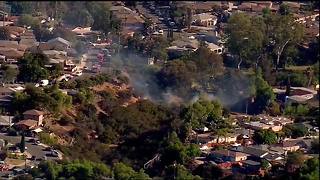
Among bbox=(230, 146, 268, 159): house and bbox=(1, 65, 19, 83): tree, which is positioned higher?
bbox=(1, 65, 19, 83): tree

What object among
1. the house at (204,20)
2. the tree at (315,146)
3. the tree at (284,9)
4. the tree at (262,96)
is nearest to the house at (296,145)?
the tree at (315,146)

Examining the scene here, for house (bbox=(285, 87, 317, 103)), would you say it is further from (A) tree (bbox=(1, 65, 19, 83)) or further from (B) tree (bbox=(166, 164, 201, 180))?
(A) tree (bbox=(1, 65, 19, 83))

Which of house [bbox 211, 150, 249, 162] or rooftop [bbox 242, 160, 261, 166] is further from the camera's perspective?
house [bbox 211, 150, 249, 162]

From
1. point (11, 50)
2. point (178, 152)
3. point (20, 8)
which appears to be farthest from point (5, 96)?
point (20, 8)

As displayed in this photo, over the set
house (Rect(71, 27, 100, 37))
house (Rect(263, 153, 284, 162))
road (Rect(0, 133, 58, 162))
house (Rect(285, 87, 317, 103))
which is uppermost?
house (Rect(71, 27, 100, 37))

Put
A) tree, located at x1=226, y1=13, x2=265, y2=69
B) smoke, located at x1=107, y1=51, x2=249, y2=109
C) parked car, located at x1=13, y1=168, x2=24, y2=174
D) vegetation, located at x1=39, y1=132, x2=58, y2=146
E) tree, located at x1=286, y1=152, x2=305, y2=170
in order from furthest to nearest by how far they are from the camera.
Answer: tree, located at x1=226, y1=13, x2=265, y2=69
smoke, located at x1=107, y1=51, x2=249, y2=109
vegetation, located at x1=39, y1=132, x2=58, y2=146
tree, located at x1=286, y1=152, x2=305, y2=170
parked car, located at x1=13, y1=168, x2=24, y2=174

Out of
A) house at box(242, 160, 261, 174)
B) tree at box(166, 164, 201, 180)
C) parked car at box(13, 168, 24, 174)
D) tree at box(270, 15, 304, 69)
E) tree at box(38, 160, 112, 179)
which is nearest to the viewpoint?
tree at box(38, 160, 112, 179)

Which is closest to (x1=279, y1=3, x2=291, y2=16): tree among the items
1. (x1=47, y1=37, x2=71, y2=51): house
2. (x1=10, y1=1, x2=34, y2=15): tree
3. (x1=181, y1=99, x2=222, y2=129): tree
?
(x1=47, y1=37, x2=71, y2=51): house

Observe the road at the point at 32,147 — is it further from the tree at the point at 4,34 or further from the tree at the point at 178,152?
the tree at the point at 4,34
